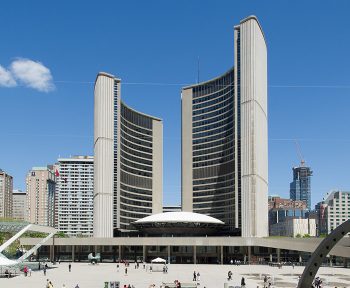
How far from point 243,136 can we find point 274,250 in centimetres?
3096

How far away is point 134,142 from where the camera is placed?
178 meters

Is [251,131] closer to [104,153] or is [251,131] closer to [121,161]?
[104,153]

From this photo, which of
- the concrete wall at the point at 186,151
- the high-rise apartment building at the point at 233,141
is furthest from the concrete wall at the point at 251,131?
the concrete wall at the point at 186,151

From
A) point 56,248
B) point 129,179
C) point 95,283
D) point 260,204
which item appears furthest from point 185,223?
point 95,283

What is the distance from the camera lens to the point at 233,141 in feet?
492

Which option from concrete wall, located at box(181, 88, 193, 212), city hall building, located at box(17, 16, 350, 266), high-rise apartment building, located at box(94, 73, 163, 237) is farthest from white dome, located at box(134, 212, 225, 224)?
concrete wall, located at box(181, 88, 193, 212)

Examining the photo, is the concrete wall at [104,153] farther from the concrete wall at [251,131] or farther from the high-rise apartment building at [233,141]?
the concrete wall at [251,131]

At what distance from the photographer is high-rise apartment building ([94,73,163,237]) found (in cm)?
14950

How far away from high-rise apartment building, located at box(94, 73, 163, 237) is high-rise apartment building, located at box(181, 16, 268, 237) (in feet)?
47.4

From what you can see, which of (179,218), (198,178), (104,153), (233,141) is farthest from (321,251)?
(198,178)

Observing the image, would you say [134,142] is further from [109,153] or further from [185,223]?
[185,223]

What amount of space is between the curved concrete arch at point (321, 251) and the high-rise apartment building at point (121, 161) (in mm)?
130404

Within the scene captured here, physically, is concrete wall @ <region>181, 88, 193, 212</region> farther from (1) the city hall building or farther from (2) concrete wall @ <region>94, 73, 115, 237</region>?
(2) concrete wall @ <region>94, 73, 115, 237</region>

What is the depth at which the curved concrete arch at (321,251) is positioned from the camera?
19.1 m
